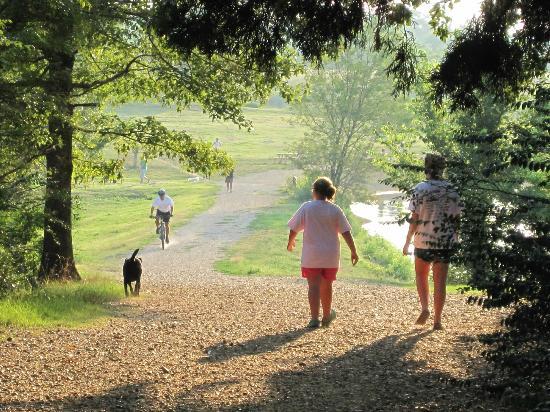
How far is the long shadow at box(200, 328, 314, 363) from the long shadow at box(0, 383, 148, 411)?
1656mm

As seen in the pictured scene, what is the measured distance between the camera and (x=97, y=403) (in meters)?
6.80

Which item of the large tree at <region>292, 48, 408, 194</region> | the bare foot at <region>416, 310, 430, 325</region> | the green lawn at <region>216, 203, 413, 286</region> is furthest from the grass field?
the large tree at <region>292, 48, 408, 194</region>

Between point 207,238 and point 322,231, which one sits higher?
point 322,231

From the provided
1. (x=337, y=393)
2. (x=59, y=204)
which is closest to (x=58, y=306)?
(x=59, y=204)

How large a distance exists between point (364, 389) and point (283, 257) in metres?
25.0

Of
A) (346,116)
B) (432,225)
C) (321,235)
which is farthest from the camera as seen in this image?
(346,116)

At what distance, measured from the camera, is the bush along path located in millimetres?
6734

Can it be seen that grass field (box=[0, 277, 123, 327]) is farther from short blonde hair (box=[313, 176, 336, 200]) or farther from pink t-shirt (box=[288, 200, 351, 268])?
short blonde hair (box=[313, 176, 336, 200])

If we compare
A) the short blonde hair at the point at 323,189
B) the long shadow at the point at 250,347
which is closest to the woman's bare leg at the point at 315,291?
the long shadow at the point at 250,347

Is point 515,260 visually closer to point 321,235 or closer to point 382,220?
point 321,235

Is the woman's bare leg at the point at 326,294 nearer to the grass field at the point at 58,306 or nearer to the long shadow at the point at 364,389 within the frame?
the long shadow at the point at 364,389

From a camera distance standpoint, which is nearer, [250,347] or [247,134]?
[250,347]

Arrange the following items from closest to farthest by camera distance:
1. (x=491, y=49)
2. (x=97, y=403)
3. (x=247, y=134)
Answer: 1. (x=97, y=403)
2. (x=491, y=49)
3. (x=247, y=134)

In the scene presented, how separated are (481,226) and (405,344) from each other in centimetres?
290
